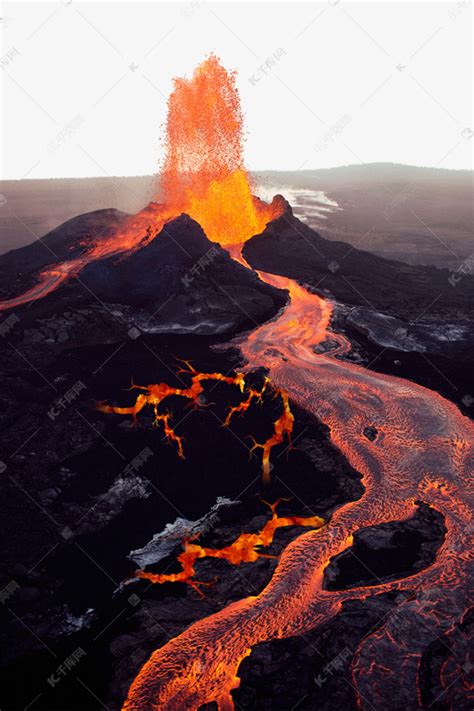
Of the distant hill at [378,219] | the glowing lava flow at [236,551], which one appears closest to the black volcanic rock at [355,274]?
the distant hill at [378,219]

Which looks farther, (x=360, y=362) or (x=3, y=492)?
(x=360, y=362)

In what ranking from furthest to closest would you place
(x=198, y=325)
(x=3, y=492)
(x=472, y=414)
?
(x=198, y=325), (x=472, y=414), (x=3, y=492)

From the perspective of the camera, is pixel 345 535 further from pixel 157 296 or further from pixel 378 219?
pixel 378 219

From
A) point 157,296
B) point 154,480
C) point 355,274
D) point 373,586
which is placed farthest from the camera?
point 355,274

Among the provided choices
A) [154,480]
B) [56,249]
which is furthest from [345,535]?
[56,249]

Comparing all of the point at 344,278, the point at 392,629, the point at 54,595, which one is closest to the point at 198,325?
the point at 344,278

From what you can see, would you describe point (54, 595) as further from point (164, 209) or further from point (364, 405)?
point (164, 209)

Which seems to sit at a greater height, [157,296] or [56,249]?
[56,249]
